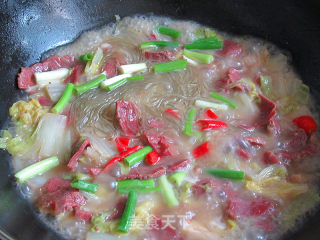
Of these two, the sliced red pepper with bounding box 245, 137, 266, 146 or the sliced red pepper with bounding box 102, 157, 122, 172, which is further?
the sliced red pepper with bounding box 245, 137, 266, 146

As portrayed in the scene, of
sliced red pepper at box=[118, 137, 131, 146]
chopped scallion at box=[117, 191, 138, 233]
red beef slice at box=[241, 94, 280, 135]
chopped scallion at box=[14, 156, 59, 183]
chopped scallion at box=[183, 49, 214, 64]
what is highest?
chopped scallion at box=[183, 49, 214, 64]

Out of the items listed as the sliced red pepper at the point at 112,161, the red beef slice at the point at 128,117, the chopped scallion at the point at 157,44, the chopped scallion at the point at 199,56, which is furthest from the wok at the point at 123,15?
the red beef slice at the point at 128,117

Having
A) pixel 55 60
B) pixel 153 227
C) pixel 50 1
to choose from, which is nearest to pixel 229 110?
pixel 153 227

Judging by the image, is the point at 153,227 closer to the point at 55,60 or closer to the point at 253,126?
the point at 253,126

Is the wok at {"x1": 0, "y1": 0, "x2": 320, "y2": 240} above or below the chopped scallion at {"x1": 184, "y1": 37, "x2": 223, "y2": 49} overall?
above

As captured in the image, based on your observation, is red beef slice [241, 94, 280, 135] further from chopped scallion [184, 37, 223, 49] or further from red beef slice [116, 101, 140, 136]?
red beef slice [116, 101, 140, 136]

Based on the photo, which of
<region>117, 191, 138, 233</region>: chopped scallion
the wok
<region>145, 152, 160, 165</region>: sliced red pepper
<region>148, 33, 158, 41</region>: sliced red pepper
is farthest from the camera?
<region>148, 33, 158, 41</region>: sliced red pepper

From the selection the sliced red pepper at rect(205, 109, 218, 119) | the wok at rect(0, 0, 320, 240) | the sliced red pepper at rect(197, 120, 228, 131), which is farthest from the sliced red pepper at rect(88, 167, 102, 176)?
the sliced red pepper at rect(205, 109, 218, 119)
